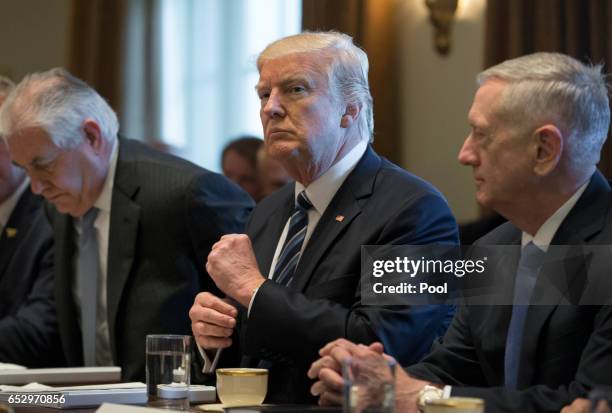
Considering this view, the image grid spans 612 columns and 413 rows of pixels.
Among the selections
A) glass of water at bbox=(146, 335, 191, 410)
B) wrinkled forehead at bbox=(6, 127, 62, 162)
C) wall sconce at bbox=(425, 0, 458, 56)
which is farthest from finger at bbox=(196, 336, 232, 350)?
wall sconce at bbox=(425, 0, 458, 56)

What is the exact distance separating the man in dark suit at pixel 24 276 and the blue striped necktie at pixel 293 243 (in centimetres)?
137

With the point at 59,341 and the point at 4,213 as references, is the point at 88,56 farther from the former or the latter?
the point at 59,341

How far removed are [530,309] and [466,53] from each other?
356 cm

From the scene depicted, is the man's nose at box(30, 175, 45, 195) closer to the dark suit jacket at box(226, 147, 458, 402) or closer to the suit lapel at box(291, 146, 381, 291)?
the dark suit jacket at box(226, 147, 458, 402)

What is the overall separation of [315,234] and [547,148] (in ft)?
2.42

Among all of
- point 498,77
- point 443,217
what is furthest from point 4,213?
point 498,77

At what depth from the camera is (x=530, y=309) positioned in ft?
8.13

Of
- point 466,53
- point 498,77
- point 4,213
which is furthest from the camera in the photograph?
point 466,53

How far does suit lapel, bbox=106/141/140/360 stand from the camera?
12.2ft

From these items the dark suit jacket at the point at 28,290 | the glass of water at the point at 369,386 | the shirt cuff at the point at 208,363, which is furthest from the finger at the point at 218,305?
the dark suit jacket at the point at 28,290

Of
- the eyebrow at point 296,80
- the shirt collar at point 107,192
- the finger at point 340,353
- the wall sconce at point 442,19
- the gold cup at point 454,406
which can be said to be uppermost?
the wall sconce at point 442,19

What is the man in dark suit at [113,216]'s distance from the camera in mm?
3707

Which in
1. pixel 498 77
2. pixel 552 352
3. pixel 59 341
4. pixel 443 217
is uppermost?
pixel 498 77

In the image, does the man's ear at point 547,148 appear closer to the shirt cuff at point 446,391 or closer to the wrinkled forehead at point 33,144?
the shirt cuff at point 446,391
